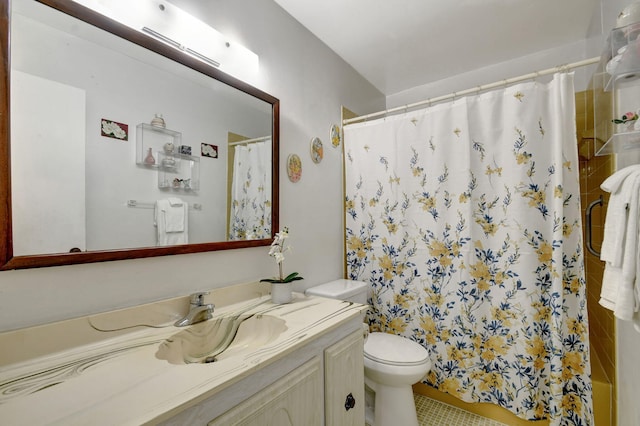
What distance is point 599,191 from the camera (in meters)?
1.71

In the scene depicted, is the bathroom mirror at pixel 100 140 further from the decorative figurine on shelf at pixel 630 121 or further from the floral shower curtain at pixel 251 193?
the decorative figurine on shelf at pixel 630 121

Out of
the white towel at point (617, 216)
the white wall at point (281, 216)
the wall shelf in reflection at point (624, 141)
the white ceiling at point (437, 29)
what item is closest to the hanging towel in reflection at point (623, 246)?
the white towel at point (617, 216)

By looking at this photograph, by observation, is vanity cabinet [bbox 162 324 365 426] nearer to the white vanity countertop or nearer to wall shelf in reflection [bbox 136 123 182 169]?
the white vanity countertop

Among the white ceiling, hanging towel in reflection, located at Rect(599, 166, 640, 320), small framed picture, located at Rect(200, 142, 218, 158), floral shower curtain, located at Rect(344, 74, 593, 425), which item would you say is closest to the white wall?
the white ceiling

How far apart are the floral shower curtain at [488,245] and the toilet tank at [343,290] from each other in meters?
0.16

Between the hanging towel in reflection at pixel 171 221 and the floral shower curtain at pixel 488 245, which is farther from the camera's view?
the floral shower curtain at pixel 488 245

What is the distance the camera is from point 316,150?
76.5 inches

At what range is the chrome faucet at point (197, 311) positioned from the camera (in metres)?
1.11

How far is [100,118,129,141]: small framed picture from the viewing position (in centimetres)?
98

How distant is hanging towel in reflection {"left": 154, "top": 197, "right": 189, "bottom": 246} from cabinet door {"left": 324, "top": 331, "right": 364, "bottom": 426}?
29.6 inches

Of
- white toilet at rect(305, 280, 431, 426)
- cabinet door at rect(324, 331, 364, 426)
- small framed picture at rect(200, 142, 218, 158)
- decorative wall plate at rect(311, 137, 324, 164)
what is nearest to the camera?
cabinet door at rect(324, 331, 364, 426)

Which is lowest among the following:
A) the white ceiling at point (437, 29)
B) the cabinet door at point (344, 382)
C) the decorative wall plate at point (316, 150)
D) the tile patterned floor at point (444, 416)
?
the tile patterned floor at point (444, 416)

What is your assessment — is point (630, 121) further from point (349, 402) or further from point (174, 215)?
point (174, 215)

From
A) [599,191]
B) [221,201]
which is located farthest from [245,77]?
[599,191]
